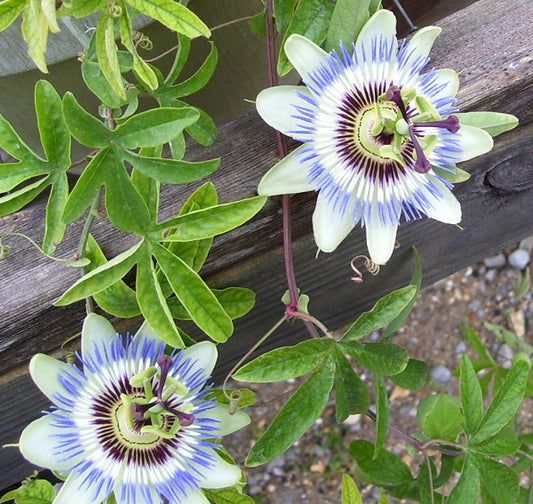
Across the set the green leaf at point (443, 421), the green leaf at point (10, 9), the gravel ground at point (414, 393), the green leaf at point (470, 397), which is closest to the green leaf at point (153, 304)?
the green leaf at point (10, 9)

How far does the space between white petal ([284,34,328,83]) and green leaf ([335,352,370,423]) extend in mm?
272

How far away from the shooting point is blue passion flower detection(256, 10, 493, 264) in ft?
2.23

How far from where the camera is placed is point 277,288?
827 mm

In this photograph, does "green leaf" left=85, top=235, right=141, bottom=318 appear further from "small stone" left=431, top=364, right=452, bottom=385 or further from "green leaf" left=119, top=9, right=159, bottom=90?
"small stone" left=431, top=364, right=452, bottom=385

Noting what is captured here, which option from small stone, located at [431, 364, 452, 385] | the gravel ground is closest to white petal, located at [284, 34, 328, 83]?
the gravel ground

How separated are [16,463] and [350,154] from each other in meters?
0.52

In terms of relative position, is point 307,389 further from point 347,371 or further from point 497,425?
point 497,425

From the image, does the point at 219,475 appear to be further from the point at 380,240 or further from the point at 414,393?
the point at 414,393

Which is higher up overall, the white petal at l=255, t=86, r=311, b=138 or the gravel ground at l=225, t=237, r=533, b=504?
the white petal at l=255, t=86, r=311, b=138

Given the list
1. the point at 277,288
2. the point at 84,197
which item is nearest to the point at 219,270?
the point at 277,288

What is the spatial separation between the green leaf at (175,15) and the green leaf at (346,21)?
15 centimetres

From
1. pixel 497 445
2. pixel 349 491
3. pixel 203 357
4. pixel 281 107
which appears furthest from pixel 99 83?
pixel 497 445

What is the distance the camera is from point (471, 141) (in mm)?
697

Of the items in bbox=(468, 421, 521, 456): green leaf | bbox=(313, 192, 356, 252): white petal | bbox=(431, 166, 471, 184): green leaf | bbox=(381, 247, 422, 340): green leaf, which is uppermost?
bbox=(313, 192, 356, 252): white petal
